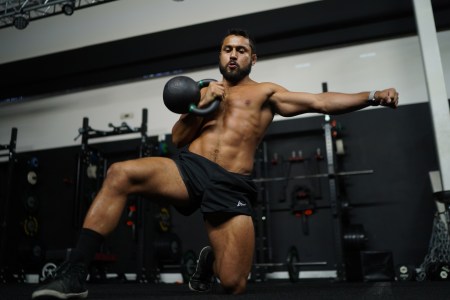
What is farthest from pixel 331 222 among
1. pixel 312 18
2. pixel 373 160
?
pixel 312 18

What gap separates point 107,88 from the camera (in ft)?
21.8

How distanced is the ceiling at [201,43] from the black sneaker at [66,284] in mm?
4467

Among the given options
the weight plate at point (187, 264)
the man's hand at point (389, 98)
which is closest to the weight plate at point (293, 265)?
the weight plate at point (187, 264)

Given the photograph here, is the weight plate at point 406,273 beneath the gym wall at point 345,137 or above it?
beneath

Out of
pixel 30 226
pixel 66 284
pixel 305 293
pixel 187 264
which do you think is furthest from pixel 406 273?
pixel 30 226

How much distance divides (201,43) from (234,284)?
13.9 feet

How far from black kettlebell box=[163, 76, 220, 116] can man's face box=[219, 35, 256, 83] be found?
1.46 ft

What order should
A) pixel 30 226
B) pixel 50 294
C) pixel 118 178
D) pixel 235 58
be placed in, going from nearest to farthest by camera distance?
1. pixel 50 294
2. pixel 118 178
3. pixel 235 58
4. pixel 30 226

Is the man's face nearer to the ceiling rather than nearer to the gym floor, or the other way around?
the gym floor

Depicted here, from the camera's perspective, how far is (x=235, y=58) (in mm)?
2623

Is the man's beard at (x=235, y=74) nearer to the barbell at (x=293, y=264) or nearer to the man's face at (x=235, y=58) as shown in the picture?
the man's face at (x=235, y=58)

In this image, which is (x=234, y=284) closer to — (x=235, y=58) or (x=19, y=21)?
(x=235, y=58)

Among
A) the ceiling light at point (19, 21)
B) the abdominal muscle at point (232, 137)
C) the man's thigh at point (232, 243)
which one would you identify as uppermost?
the ceiling light at point (19, 21)

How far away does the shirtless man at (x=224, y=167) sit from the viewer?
81.7 inches
